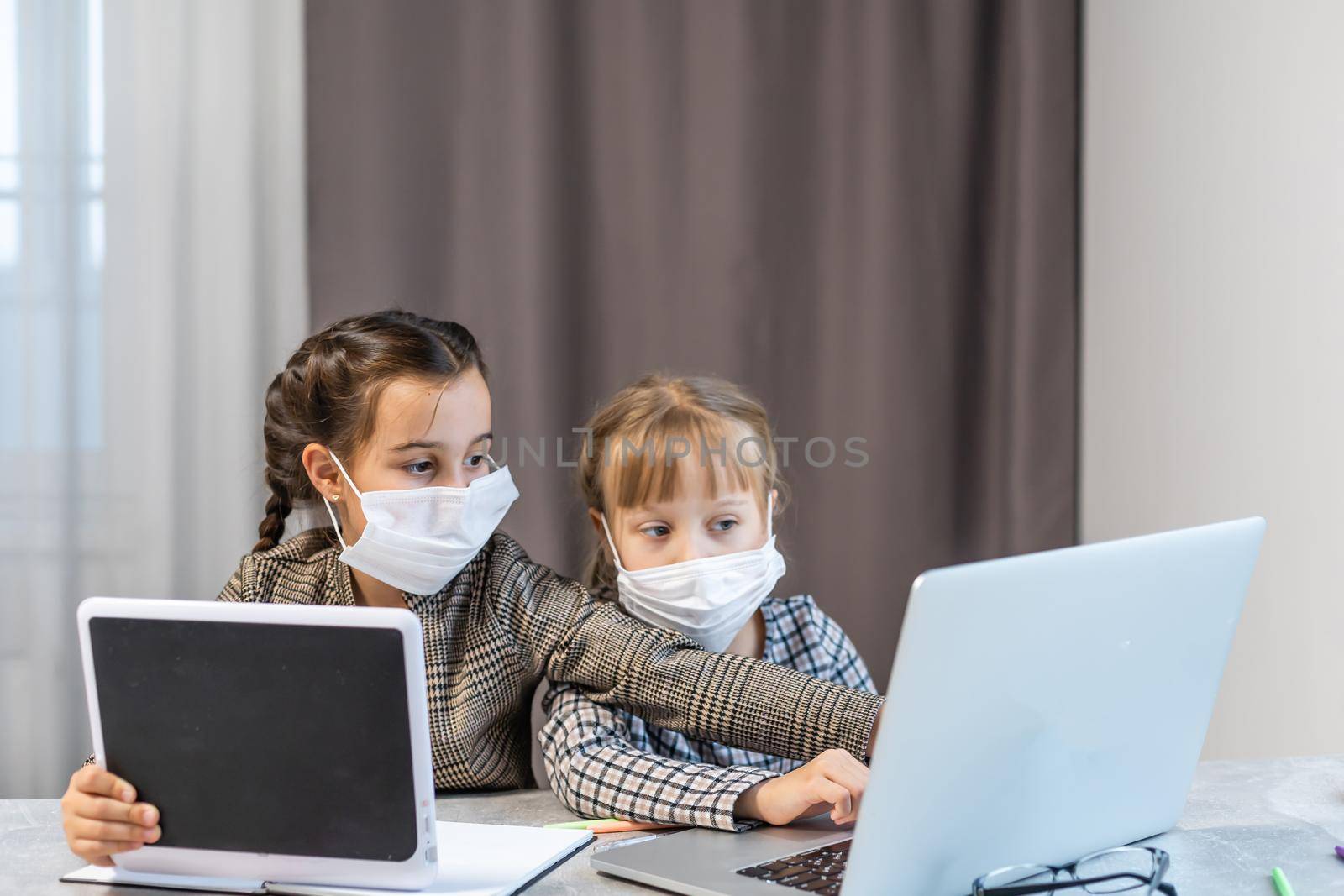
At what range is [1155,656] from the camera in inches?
29.5

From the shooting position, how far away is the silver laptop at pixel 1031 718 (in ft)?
2.09

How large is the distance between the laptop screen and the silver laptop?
0.20 meters

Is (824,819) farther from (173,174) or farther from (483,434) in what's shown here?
(173,174)

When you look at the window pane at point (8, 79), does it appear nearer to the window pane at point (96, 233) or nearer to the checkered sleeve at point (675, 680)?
the window pane at point (96, 233)

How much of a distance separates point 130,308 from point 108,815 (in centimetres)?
137

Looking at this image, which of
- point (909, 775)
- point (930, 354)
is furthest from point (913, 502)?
point (909, 775)

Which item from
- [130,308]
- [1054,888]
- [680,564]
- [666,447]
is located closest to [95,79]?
[130,308]

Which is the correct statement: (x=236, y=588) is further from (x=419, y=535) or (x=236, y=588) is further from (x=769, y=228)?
(x=769, y=228)

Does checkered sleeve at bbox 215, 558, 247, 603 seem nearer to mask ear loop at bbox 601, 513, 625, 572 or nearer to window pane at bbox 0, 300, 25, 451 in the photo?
mask ear loop at bbox 601, 513, 625, 572

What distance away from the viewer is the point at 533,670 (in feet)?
4.14

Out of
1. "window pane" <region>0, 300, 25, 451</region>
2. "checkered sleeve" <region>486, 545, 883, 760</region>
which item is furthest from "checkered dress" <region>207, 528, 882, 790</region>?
"window pane" <region>0, 300, 25, 451</region>

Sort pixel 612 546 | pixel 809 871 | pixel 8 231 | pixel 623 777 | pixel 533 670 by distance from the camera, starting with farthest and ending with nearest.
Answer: pixel 8 231 → pixel 612 546 → pixel 533 670 → pixel 623 777 → pixel 809 871

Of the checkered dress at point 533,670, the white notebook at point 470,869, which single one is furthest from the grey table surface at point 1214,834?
the checkered dress at point 533,670

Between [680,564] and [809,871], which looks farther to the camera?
[680,564]
